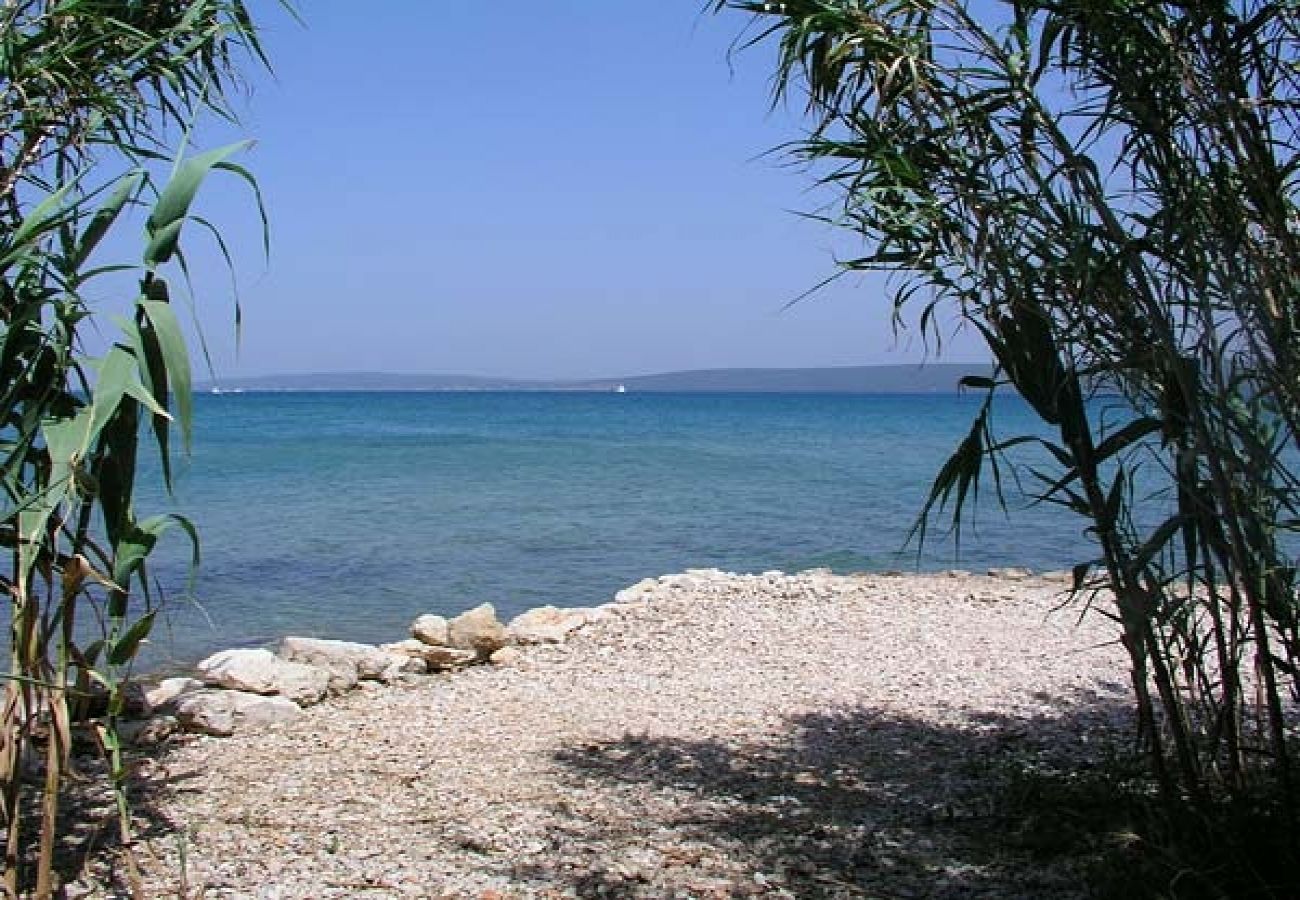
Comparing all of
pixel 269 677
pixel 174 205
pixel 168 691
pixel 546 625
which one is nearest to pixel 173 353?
pixel 174 205

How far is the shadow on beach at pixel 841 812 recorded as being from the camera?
Answer: 3566 millimetres

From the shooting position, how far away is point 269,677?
6340mm

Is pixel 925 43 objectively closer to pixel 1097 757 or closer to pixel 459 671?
pixel 1097 757

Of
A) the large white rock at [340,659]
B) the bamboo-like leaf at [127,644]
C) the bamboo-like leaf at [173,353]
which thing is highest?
the bamboo-like leaf at [173,353]

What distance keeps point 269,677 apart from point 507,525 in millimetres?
10708

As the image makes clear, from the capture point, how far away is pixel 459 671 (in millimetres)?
7266

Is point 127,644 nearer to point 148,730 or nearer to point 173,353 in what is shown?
point 173,353

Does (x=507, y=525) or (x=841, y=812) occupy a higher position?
(x=841, y=812)

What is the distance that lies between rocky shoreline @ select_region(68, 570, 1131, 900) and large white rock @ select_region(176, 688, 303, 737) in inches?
0.8

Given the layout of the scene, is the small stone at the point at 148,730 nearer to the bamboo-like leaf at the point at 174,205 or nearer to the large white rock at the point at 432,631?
the large white rock at the point at 432,631

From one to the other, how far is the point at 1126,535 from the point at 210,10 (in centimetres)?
329

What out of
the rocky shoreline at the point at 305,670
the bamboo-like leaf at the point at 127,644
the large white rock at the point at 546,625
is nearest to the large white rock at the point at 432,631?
the rocky shoreline at the point at 305,670

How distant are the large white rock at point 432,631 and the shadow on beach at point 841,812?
2656 millimetres

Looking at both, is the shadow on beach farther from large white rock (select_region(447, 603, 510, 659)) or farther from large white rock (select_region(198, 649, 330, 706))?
large white rock (select_region(447, 603, 510, 659))
